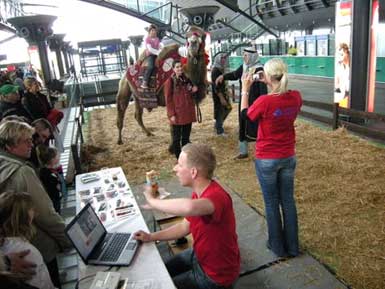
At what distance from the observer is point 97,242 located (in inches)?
90.9

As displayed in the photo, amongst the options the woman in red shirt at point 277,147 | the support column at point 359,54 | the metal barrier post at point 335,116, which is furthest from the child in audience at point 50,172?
the support column at point 359,54

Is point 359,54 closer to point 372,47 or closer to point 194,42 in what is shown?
point 372,47

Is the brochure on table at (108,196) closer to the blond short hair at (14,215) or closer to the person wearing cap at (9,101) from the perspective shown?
the blond short hair at (14,215)

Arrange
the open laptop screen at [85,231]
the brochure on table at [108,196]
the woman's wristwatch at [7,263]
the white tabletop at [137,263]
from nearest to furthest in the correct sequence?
the woman's wristwatch at [7,263]
the white tabletop at [137,263]
the open laptop screen at [85,231]
the brochure on table at [108,196]

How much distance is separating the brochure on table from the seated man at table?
62 cm

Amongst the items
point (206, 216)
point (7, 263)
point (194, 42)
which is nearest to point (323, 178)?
point (194, 42)

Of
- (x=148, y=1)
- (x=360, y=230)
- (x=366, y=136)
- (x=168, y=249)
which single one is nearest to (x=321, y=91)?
(x=366, y=136)

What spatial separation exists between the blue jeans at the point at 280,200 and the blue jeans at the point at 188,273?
3.40 feet

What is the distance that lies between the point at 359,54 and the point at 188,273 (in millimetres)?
6646

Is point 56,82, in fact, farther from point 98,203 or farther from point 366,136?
point 98,203

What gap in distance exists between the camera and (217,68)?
7.16 meters

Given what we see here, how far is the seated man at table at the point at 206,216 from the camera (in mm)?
2002

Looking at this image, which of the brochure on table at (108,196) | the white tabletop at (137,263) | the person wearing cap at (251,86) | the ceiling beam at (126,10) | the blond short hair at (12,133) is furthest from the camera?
the ceiling beam at (126,10)

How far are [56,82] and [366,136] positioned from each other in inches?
502
